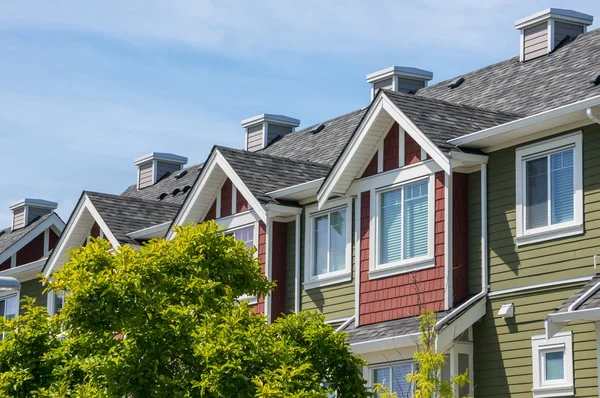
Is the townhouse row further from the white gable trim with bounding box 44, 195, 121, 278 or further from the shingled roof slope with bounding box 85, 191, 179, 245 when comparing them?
the white gable trim with bounding box 44, 195, 121, 278

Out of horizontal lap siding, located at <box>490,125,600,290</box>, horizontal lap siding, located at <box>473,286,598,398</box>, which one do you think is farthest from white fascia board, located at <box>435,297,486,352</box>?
horizontal lap siding, located at <box>490,125,600,290</box>

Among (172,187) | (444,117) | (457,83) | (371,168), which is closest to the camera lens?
(444,117)

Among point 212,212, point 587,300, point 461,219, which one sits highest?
point 212,212

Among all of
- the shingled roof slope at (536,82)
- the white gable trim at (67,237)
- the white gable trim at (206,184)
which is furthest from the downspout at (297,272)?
the white gable trim at (67,237)

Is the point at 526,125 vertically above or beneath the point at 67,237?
beneath

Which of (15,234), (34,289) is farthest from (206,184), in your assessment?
(15,234)

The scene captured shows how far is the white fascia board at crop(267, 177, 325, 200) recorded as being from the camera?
25.4 m

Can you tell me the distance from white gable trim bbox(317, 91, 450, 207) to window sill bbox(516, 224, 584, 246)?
5.70 feet

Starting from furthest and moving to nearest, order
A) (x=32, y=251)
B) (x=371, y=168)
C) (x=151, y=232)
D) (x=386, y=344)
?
(x=32, y=251) < (x=151, y=232) < (x=371, y=168) < (x=386, y=344)

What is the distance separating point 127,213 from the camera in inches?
1275

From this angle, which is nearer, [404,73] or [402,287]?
[402,287]

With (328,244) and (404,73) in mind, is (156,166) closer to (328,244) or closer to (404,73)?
(404,73)

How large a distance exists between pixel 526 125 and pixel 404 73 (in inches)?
439

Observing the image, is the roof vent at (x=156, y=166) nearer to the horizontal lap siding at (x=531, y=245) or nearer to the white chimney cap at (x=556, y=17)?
the white chimney cap at (x=556, y=17)
